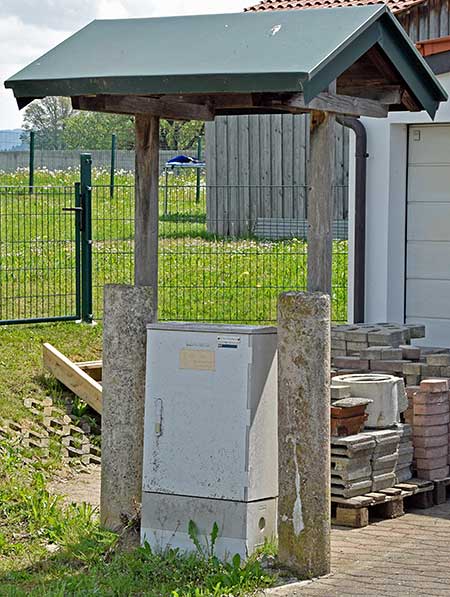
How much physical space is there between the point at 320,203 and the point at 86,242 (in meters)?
7.20

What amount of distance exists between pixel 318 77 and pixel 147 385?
219cm

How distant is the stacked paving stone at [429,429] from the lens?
938 cm

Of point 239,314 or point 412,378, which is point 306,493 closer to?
point 412,378

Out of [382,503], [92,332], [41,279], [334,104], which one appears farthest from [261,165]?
[334,104]

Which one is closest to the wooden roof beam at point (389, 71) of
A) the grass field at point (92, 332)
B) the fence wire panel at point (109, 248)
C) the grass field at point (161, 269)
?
the grass field at point (92, 332)

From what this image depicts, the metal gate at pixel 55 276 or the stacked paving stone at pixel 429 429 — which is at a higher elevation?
the metal gate at pixel 55 276

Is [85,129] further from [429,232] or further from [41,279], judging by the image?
[429,232]

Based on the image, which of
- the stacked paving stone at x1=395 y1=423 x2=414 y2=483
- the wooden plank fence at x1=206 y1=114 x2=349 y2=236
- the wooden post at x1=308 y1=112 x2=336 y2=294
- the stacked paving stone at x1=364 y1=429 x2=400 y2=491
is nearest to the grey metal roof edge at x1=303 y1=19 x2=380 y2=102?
the wooden post at x1=308 y1=112 x2=336 y2=294

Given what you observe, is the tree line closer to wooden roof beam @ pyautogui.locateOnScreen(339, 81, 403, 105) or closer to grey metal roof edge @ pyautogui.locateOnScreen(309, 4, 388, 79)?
wooden roof beam @ pyautogui.locateOnScreen(339, 81, 403, 105)

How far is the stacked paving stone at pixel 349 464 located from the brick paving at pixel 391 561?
0.89 ft

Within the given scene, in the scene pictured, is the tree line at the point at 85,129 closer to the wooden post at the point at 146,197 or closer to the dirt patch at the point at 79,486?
the dirt patch at the point at 79,486

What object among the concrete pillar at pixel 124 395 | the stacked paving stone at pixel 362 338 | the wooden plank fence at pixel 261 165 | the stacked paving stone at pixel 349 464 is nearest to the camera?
the concrete pillar at pixel 124 395

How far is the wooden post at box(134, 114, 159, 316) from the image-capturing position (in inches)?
310

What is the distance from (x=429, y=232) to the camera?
12.0m
